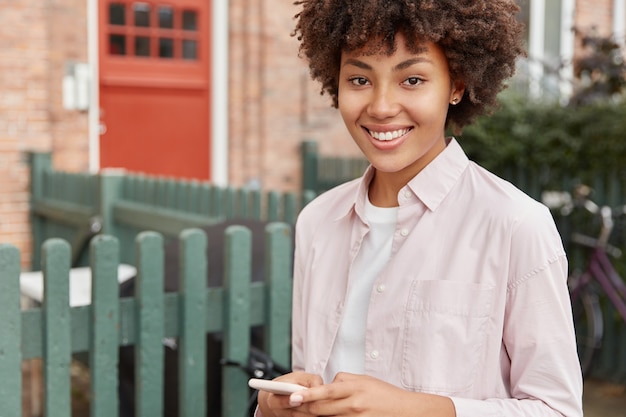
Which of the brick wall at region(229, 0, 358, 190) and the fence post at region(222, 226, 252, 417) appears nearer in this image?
the fence post at region(222, 226, 252, 417)

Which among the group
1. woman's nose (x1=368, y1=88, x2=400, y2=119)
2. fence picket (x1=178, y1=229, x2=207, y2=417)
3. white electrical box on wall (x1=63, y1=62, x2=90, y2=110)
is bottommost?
fence picket (x1=178, y1=229, x2=207, y2=417)

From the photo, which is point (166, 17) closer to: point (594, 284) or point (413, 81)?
point (594, 284)

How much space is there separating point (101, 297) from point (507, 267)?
1775mm

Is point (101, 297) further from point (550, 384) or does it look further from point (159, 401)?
point (550, 384)

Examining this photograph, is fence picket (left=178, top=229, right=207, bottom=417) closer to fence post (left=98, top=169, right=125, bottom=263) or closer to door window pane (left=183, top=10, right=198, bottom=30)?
fence post (left=98, top=169, right=125, bottom=263)

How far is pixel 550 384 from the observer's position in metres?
1.41

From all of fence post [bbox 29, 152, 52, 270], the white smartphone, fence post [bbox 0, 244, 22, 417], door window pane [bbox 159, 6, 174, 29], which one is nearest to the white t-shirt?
the white smartphone

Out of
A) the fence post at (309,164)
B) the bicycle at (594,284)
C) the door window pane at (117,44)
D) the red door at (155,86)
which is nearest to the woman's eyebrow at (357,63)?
the bicycle at (594,284)

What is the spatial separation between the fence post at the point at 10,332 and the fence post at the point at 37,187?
448cm

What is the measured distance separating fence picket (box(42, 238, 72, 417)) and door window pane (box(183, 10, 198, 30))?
5763 millimetres

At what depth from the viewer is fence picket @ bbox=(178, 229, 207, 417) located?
117 inches

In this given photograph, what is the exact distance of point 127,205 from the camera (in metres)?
5.57

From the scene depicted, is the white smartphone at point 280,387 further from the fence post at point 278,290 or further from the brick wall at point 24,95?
the brick wall at point 24,95

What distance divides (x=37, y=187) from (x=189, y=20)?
241cm
